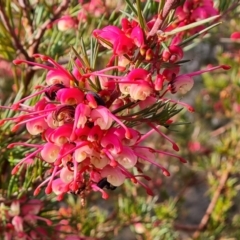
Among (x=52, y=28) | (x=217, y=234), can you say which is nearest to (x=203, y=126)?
(x=217, y=234)

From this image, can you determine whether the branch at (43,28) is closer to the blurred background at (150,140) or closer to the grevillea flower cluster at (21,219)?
the blurred background at (150,140)

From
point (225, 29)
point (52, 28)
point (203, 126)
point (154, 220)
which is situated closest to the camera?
point (52, 28)

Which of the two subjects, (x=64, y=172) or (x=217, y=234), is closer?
(x=64, y=172)

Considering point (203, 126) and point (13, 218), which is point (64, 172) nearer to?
point (13, 218)

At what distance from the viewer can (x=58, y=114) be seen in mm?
476

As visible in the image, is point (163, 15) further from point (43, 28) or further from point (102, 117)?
point (43, 28)

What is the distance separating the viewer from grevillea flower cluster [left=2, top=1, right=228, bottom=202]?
46 cm

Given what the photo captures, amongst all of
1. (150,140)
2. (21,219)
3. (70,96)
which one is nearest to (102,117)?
(70,96)

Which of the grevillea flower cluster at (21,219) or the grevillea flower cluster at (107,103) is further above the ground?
the grevillea flower cluster at (107,103)

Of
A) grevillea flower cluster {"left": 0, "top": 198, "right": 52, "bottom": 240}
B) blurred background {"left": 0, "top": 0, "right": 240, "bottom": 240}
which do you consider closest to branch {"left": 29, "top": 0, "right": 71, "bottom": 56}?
blurred background {"left": 0, "top": 0, "right": 240, "bottom": 240}

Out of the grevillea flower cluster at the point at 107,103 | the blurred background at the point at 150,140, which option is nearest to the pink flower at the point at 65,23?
the blurred background at the point at 150,140

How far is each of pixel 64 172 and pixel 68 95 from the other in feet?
0.28

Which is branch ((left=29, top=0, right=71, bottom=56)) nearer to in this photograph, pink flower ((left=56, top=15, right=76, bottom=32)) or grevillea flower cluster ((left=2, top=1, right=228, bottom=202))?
pink flower ((left=56, top=15, right=76, bottom=32))

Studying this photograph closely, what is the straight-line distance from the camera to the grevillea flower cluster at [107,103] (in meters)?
0.46
